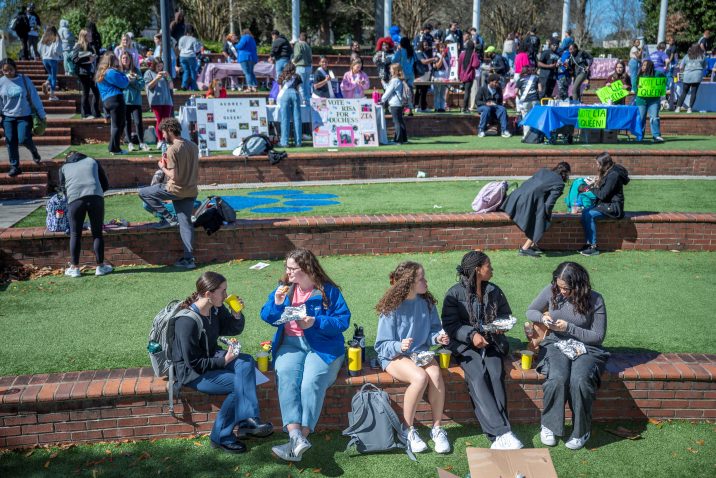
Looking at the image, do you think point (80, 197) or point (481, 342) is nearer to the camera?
point (481, 342)

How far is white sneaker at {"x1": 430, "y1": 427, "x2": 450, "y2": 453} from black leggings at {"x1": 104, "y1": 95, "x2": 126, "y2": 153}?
33.3 ft

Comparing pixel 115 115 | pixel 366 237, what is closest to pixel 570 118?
pixel 366 237

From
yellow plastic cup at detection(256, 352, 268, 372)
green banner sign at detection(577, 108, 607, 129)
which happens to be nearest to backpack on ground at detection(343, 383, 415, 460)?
yellow plastic cup at detection(256, 352, 268, 372)

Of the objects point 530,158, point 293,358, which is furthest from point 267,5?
point 293,358

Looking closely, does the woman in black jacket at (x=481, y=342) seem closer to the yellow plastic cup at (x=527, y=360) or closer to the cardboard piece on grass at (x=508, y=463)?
the yellow plastic cup at (x=527, y=360)

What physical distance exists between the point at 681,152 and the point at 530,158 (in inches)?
122

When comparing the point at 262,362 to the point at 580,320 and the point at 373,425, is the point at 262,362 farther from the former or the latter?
the point at 580,320

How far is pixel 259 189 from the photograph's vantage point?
1278cm

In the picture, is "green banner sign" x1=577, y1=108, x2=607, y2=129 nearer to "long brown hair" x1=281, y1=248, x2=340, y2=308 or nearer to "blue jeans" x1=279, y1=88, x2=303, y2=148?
"blue jeans" x1=279, y1=88, x2=303, y2=148

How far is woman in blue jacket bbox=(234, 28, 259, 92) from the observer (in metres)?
20.5

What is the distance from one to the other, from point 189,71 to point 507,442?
18698 mm

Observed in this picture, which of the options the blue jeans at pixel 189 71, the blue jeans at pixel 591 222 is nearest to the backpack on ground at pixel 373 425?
the blue jeans at pixel 591 222

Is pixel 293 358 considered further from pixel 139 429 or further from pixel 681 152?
pixel 681 152

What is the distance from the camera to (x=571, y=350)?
216 inches
